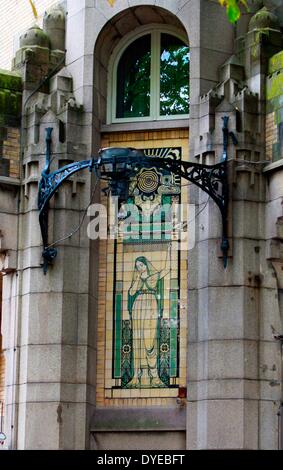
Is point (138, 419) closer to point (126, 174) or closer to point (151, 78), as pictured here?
point (126, 174)

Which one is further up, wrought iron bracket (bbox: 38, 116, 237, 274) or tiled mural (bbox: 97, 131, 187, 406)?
wrought iron bracket (bbox: 38, 116, 237, 274)

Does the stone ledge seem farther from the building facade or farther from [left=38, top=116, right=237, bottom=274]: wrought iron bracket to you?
[left=38, top=116, right=237, bottom=274]: wrought iron bracket

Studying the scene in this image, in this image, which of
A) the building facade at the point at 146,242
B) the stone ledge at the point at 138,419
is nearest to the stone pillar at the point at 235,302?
the building facade at the point at 146,242

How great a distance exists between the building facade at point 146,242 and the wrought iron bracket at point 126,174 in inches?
4.6

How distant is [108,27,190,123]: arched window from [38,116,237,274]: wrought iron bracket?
56.4 inches

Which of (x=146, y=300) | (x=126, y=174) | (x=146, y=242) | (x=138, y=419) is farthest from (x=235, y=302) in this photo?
(x=126, y=174)

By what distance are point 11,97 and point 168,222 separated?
346cm

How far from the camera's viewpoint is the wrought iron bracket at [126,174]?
22422 mm

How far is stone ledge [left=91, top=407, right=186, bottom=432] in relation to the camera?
23078mm

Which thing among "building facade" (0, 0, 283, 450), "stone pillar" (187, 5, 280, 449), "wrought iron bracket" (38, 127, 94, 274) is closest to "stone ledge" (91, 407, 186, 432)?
"building facade" (0, 0, 283, 450)

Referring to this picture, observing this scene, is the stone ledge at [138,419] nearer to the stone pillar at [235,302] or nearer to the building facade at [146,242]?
the building facade at [146,242]

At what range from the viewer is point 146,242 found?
2397cm

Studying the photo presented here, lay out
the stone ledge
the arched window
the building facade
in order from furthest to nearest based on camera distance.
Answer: the arched window < the stone ledge < the building facade

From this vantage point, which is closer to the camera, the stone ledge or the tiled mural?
the stone ledge
